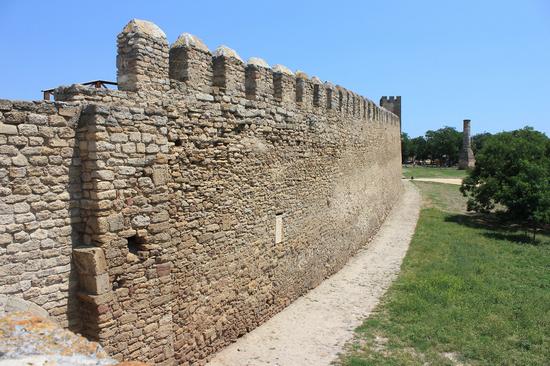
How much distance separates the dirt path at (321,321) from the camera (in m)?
7.25

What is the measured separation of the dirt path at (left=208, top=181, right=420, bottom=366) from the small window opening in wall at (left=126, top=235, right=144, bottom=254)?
96.6 inches

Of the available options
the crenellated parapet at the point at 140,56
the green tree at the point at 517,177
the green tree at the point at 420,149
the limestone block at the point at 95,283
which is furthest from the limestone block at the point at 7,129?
the green tree at the point at 420,149

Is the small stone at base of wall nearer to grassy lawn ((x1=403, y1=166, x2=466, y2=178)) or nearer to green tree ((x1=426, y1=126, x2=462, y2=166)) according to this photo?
grassy lawn ((x1=403, y1=166, x2=466, y2=178))

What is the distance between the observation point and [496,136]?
23406 millimetres

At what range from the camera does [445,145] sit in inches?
3054

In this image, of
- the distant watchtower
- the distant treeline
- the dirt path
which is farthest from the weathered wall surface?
the distant treeline

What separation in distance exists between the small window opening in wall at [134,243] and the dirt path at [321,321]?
245 cm

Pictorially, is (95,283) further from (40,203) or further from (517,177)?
(517,177)

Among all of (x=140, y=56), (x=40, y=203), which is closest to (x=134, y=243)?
(x=40, y=203)

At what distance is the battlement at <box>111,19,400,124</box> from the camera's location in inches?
229

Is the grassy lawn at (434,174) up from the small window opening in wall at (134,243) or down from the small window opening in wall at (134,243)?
down

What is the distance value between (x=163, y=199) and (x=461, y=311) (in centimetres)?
649

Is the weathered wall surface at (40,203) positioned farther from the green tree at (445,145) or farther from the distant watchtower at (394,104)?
the green tree at (445,145)

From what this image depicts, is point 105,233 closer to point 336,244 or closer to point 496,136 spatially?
point 336,244
